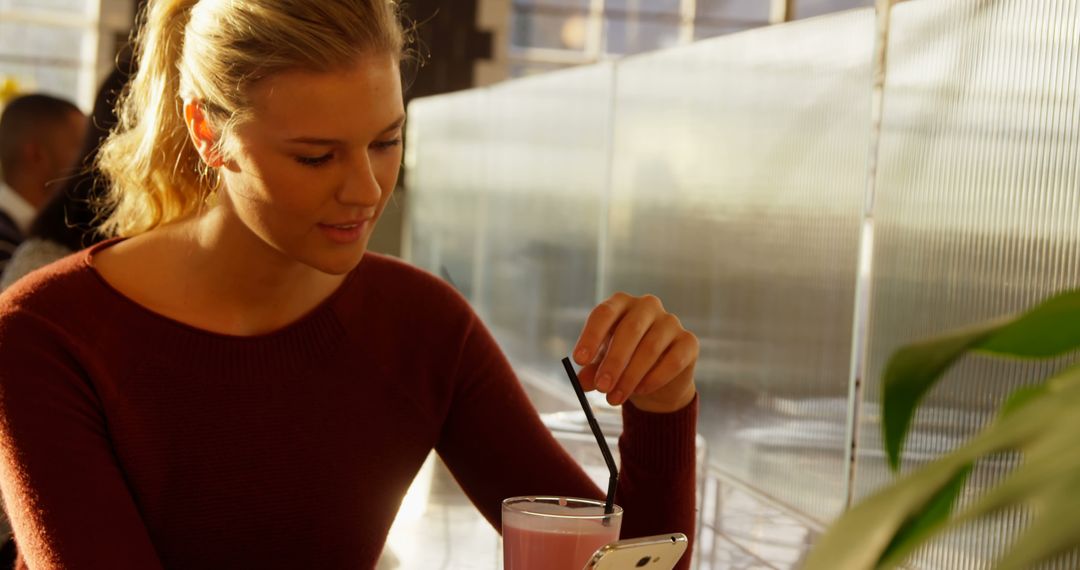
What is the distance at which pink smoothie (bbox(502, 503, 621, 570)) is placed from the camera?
86 cm

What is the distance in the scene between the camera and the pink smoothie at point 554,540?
0.86 m

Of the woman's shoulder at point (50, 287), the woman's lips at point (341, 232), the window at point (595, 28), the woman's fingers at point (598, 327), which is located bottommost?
the woman's shoulder at point (50, 287)

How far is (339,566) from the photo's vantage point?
1.34 meters

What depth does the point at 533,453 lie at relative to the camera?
133cm

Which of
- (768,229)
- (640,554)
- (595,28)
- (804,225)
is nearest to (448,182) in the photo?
(595,28)

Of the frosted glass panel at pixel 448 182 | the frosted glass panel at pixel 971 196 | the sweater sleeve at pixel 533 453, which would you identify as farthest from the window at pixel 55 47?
the frosted glass panel at pixel 971 196

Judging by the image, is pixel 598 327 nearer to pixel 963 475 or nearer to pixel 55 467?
pixel 55 467

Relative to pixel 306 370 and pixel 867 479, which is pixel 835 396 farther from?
pixel 306 370

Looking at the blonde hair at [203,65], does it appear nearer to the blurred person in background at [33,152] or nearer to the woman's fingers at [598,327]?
the woman's fingers at [598,327]

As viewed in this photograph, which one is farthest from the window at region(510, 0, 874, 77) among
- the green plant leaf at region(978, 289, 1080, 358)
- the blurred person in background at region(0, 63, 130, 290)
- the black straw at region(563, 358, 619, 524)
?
the green plant leaf at region(978, 289, 1080, 358)

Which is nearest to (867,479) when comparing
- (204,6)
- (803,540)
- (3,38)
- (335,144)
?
(803,540)

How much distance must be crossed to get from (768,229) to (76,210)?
112 cm

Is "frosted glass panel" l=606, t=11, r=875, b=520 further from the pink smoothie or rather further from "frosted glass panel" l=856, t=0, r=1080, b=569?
the pink smoothie

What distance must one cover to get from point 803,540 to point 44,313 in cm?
94
